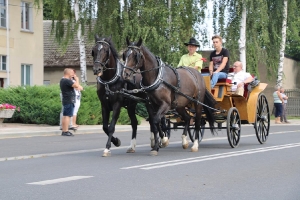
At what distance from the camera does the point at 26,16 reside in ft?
126

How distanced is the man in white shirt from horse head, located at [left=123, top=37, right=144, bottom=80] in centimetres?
350

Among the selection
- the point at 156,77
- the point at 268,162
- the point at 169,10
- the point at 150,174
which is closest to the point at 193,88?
the point at 156,77

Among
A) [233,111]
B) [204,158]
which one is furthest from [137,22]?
[204,158]

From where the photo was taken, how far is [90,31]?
115 ft

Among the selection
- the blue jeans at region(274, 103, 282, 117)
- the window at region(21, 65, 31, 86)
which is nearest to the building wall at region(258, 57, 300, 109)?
the blue jeans at region(274, 103, 282, 117)

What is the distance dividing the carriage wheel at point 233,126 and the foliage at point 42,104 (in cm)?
1012

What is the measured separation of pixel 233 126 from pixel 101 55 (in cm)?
360

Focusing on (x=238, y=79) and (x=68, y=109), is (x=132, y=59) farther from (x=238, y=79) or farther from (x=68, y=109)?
(x=68, y=109)

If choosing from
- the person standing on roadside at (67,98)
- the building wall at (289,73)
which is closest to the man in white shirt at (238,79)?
the person standing on roadside at (67,98)

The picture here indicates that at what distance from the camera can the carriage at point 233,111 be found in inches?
615

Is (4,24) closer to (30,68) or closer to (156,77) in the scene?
(30,68)

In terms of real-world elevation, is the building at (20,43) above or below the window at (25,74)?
above

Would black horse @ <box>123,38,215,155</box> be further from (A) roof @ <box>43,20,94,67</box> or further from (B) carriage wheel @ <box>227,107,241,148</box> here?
(A) roof @ <box>43,20,94,67</box>

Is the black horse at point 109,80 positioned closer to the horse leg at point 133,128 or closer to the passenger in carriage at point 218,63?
the horse leg at point 133,128
